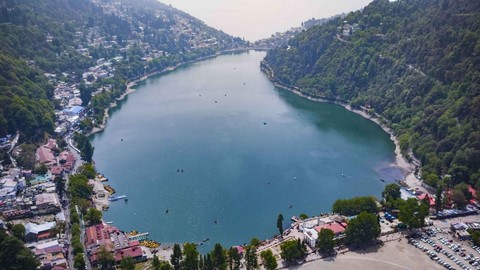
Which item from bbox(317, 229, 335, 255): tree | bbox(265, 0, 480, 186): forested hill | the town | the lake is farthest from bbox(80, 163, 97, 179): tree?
bbox(265, 0, 480, 186): forested hill

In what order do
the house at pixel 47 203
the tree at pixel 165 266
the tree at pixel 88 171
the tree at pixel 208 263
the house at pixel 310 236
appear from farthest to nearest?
the tree at pixel 88 171
the house at pixel 47 203
the house at pixel 310 236
the tree at pixel 165 266
the tree at pixel 208 263

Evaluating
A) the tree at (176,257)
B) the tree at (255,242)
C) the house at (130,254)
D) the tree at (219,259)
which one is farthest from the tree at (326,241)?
the house at (130,254)

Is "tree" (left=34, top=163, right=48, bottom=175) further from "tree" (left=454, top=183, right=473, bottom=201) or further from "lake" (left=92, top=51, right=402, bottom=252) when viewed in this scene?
"tree" (left=454, top=183, right=473, bottom=201)

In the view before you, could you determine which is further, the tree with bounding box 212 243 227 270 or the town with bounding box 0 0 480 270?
the town with bounding box 0 0 480 270

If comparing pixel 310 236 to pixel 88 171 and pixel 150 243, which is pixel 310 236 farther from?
pixel 88 171

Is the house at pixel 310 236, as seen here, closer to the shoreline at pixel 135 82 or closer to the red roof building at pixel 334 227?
the red roof building at pixel 334 227

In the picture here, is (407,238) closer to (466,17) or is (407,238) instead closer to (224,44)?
(466,17)
